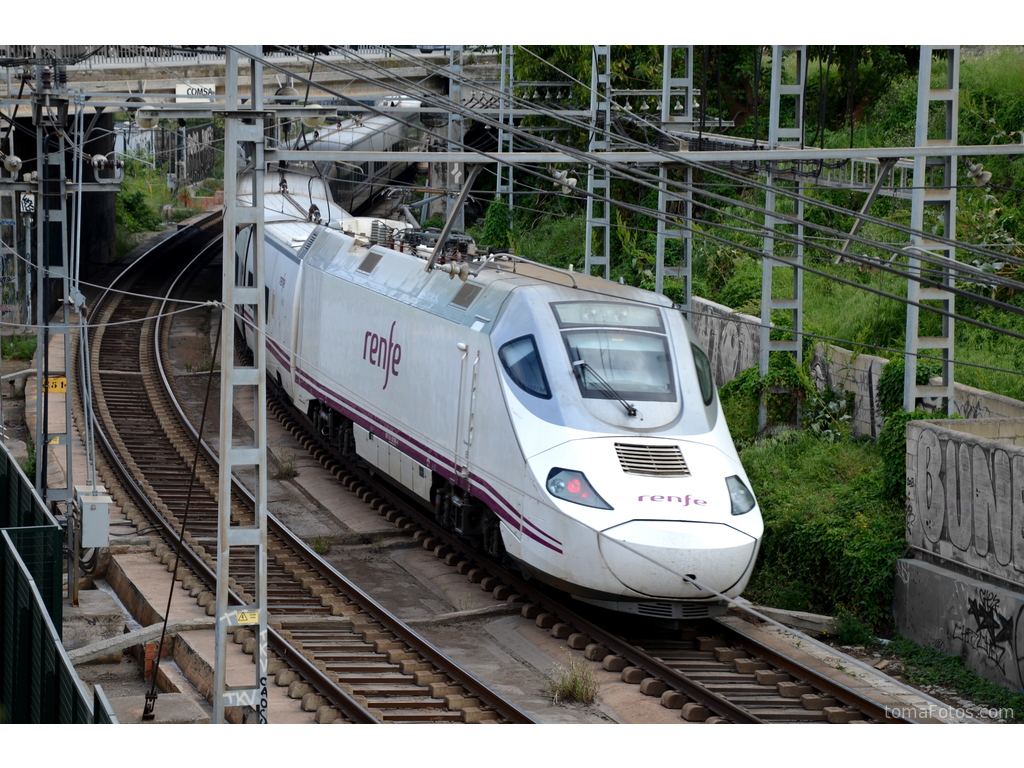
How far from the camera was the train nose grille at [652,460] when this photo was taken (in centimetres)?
1325

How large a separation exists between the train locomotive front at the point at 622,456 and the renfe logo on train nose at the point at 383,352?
344 centimetres

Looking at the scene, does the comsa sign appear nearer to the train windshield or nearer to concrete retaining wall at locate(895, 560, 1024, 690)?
the train windshield

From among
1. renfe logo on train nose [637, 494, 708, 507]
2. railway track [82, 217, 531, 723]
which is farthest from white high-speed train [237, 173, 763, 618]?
railway track [82, 217, 531, 723]

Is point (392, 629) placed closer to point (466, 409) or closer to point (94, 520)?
point (466, 409)

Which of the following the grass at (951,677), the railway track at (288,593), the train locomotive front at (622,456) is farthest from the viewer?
the grass at (951,677)

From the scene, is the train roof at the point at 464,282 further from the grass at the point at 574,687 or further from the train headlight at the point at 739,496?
A: the grass at the point at 574,687

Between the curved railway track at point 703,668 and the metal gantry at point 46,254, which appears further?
the metal gantry at point 46,254

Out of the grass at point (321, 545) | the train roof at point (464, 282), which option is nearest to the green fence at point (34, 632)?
the grass at point (321, 545)

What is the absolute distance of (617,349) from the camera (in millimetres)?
14312

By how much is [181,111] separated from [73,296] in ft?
13.9

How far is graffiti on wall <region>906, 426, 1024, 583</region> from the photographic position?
14406mm

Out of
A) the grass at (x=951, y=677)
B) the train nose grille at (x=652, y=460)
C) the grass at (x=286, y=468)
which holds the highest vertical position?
the train nose grille at (x=652, y=460)

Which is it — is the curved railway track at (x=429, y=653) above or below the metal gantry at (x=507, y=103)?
below

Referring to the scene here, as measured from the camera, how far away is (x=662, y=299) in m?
15.4
